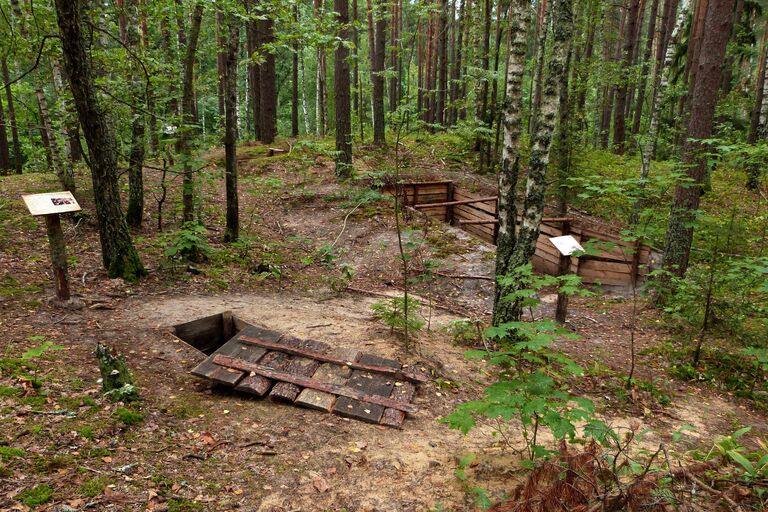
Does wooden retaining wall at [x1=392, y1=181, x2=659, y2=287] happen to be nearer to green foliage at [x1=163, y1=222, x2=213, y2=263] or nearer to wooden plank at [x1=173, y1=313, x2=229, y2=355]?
green foliage at [x1=163, y1=222, x2=213, y2=263]

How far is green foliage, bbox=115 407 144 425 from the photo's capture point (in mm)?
3857

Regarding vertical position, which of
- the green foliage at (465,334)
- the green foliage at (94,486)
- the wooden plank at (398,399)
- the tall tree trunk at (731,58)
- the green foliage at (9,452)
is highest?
the tall tree trunk at (731,58)

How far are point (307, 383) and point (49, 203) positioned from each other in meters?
3.76

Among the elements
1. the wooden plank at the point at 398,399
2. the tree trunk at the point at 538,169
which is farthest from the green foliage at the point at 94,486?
the tree trunk at the point at 538,169

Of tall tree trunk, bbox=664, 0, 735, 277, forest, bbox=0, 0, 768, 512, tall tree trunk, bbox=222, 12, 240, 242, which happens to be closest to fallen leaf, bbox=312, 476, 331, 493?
forest, bbox=0, 0, 768, 512

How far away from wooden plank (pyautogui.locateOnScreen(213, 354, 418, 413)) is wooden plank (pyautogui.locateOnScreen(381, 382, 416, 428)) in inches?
2.8

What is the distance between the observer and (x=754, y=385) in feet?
19.7

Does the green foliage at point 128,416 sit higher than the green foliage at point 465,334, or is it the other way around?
the green foliage at point 128,416

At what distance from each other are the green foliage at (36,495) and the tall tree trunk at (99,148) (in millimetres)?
4650

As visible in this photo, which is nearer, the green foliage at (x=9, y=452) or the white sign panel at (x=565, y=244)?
the green foliage at (x=9, y=452)

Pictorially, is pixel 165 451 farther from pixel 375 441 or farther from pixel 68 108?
pixel 68 108

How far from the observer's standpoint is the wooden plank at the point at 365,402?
179 inches

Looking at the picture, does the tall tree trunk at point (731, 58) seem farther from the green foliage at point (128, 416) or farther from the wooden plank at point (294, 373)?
the green foliage at point (128, 416)

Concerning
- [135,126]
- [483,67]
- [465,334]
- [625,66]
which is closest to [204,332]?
[465,334]
